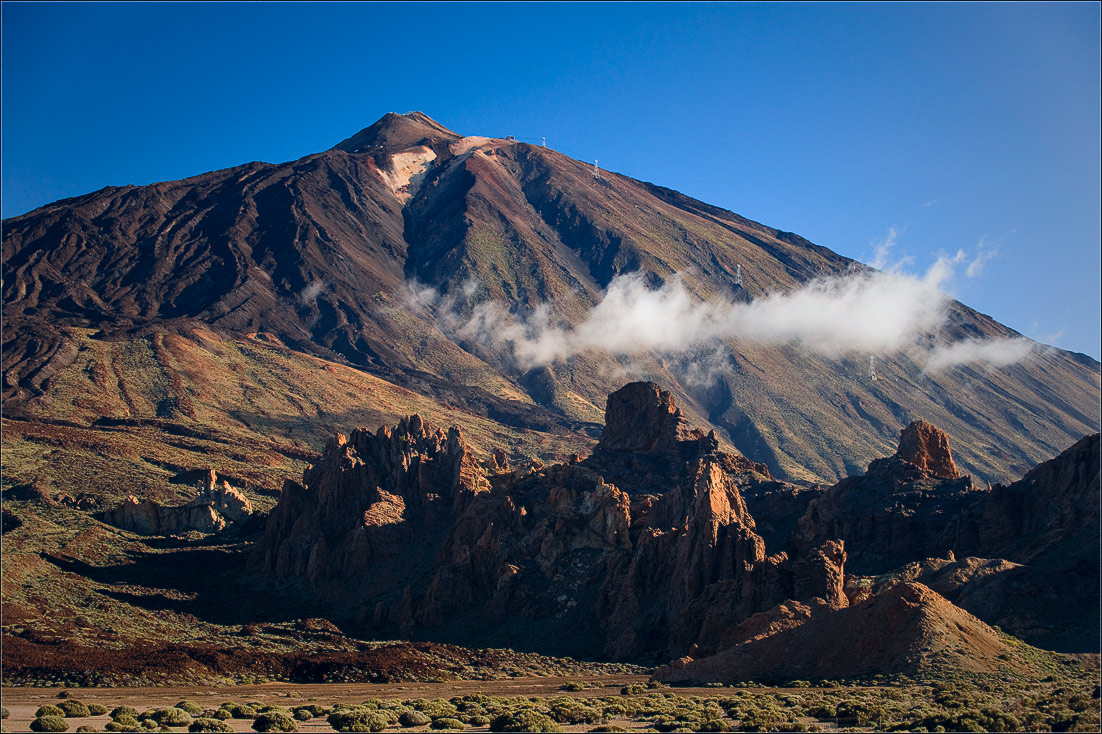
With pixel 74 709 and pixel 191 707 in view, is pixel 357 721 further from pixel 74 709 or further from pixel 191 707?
pixel 74 709

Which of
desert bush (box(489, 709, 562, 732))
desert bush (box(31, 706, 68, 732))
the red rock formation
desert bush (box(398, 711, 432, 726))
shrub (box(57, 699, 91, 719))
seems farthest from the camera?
the red rock formation

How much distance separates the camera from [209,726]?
44844 mm

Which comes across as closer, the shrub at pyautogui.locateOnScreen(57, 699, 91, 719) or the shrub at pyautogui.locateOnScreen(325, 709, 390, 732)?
the shrub at pyautogui.locateOnScreen(325, 709, 390, 732)

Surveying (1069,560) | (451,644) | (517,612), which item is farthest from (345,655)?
(1069,560)

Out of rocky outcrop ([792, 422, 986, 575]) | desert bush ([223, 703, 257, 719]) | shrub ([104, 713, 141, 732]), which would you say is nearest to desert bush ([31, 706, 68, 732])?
shrub ([104, 713, 141, 732])

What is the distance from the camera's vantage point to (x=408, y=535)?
109 metres

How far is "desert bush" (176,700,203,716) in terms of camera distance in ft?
164

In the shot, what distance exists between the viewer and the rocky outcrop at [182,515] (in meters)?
124

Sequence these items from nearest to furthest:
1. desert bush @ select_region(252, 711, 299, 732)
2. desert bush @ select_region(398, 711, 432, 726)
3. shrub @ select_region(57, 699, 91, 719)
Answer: desert bush @ select_region(252, 711, 299, 732) < desert bush @ select_region(398, 711, 432, 726) < shrub @ select_region(57, 699, 91, 719)

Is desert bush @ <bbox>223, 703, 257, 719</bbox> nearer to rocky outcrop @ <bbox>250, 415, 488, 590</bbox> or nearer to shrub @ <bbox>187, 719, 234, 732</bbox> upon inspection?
shrub @ <bbox>187, 719, 234, 732</bbox>

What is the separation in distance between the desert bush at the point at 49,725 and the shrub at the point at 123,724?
1.62 metres

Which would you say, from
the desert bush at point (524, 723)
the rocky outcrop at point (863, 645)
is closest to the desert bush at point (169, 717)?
the desert bush at point (524, 723)

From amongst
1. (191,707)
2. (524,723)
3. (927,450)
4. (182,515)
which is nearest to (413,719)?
(524,723)

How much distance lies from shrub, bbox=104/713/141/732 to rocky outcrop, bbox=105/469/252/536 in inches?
3232
